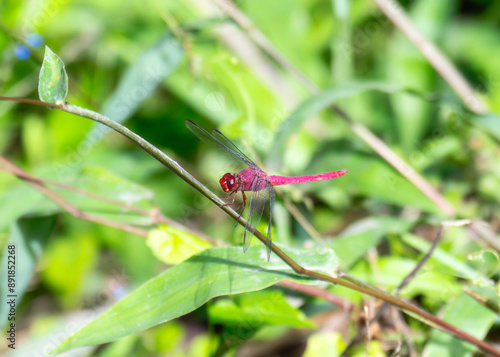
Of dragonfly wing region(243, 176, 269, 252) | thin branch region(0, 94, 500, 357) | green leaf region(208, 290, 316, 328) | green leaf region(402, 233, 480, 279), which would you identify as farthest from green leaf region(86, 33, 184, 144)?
green leaf region(402, 233, 480, 279)

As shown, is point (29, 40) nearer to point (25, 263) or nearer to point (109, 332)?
point (25, 263)

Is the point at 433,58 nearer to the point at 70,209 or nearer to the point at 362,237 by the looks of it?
the point at 362,237

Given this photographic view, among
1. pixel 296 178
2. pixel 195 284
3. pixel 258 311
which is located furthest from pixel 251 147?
pixel 195 284

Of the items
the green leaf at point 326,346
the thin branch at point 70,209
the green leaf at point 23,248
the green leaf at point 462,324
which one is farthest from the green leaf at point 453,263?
the green leaf at point 23,248

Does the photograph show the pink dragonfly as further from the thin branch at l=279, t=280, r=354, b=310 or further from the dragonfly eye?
the thin branch at l=279, t=280, r=354, b=310

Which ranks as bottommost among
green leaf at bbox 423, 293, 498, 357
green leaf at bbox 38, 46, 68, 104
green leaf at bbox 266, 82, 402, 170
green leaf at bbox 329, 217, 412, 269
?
green leaf at bbox 423, 293, 498, 357

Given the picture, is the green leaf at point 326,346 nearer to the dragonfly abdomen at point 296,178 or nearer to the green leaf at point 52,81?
the dragonfly abdomen at point 296,178

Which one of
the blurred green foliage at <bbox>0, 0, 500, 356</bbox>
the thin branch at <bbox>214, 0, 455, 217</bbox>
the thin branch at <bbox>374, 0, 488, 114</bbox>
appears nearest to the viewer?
the blurred green foliage at <bbox>0, 0, 500, 356</bbox>
